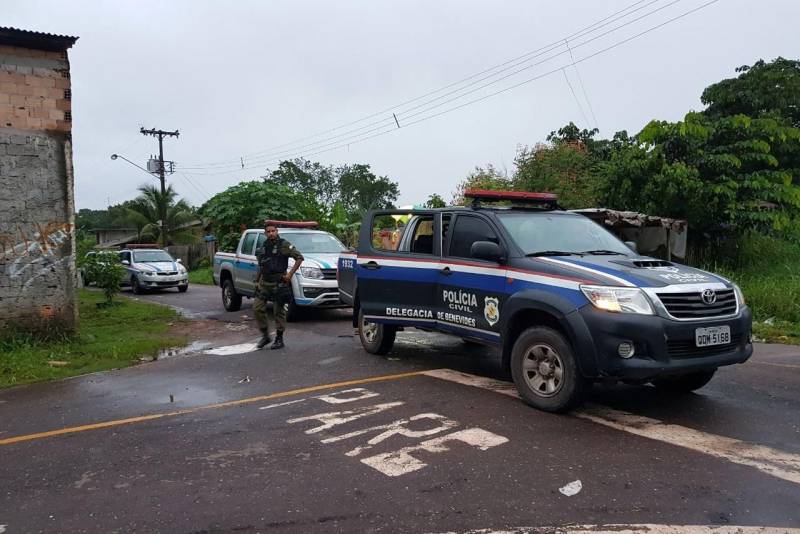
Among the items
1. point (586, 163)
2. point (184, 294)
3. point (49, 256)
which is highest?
point (586, 163)

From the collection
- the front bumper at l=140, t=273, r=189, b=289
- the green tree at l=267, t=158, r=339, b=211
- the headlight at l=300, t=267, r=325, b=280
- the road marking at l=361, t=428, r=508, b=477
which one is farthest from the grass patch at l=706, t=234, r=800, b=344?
the green tree at l=267, t=158, r=339, b=211

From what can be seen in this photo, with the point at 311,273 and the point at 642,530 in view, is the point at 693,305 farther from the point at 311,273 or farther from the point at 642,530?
the point at 311,273

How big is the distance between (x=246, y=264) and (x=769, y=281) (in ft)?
33.7

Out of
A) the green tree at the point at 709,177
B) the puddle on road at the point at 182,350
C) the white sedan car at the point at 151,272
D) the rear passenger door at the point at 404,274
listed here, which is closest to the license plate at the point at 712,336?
the rear passenger door at the point at 404,274

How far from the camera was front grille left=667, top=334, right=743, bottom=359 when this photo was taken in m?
4.81

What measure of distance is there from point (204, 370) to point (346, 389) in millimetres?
2394

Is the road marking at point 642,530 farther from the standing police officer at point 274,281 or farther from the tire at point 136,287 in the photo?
the tire at point 136,287

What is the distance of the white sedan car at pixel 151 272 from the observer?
21359 mm

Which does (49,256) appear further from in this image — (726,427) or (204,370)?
(726,427)

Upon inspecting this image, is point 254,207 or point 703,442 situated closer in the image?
point 703,442

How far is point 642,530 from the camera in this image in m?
3.29

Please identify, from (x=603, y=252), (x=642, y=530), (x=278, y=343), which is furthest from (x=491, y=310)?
(x=278, y=343)

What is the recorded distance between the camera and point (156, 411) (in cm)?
595

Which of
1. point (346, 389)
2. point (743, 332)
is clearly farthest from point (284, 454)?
point (743, 332)
